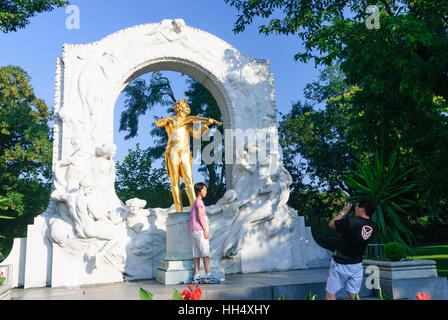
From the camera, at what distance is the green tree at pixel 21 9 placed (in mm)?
9779

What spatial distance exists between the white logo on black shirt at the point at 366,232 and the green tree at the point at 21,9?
9754 mm

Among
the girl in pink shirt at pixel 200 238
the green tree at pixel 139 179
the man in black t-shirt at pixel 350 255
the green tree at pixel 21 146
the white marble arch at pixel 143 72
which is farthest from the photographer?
the green tree at pixel 139 179

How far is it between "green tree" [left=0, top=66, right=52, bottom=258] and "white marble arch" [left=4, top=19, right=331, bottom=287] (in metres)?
5.70

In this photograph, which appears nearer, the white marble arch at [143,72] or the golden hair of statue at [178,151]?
the golden hair of statue at [178,151]

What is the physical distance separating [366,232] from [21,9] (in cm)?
Answer: 1070

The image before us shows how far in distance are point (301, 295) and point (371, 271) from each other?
1150 millimetres

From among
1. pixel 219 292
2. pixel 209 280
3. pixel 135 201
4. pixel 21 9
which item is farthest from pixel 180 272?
pixel 21 9

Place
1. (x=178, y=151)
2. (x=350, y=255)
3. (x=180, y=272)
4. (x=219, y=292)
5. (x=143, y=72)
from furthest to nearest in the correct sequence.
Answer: (x=143, y=72), (x=178, y=151), (x=180, y=272), (x=219, y=292), (x=350, y=255)

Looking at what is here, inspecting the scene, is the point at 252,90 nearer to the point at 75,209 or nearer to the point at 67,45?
the point at 67,45

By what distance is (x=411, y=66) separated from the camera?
21.4 feet

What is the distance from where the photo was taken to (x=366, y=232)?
12.1 ft

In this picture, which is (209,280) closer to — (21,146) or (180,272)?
(180,272)

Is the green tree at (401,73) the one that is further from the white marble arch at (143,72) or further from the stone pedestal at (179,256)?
the stone pedestal at (179,256)

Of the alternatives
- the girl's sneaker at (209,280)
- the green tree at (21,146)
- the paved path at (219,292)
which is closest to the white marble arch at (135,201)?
the paved path at (219,292)
